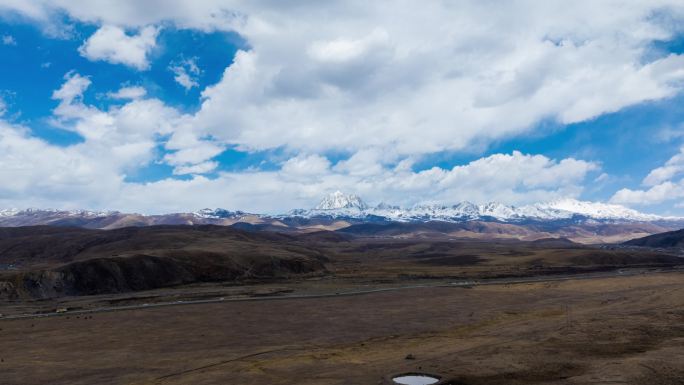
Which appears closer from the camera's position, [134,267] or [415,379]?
[415,379]

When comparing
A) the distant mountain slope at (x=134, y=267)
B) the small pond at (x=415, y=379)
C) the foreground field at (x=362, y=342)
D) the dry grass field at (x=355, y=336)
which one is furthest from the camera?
the distant mountain slope at (x=134, y=267)

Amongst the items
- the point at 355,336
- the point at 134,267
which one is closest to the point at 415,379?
the point at 355,336

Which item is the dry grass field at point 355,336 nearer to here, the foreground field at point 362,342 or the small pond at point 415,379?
the foreground field at point 362,342

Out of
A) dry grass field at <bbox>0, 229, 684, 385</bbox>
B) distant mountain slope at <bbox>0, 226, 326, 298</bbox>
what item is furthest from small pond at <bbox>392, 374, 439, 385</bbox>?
distant mountain slope at <bbox>0, 226, 326, 298</bbox>

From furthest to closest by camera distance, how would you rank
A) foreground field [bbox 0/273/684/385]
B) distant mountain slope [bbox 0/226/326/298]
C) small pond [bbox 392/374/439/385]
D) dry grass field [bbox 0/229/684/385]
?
distant mountain slope [bbox 0/226/326/298], dry grass field [bbox 0/229/684/385], foreground field [bbox 0/273/684/385], small pond [bbox 392/374/439/385]

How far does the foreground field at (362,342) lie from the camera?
100.0 ft

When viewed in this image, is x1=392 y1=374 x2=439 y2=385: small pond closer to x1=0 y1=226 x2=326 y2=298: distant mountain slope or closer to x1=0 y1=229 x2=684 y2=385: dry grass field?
x1=0 y1=229 x2=684 y2=385: dry grass field

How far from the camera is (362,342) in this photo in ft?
145

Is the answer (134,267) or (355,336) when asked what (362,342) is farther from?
(134,267)

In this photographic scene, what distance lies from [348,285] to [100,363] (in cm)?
6497

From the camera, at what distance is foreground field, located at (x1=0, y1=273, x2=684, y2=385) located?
30.5 m

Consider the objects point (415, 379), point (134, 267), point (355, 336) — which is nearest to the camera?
point (415, 379)

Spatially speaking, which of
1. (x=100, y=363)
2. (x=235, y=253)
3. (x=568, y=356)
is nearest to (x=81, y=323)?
(x=100, y=363)

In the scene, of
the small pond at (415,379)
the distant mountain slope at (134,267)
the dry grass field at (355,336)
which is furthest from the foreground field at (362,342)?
the distant mountain slope at (134,267)
